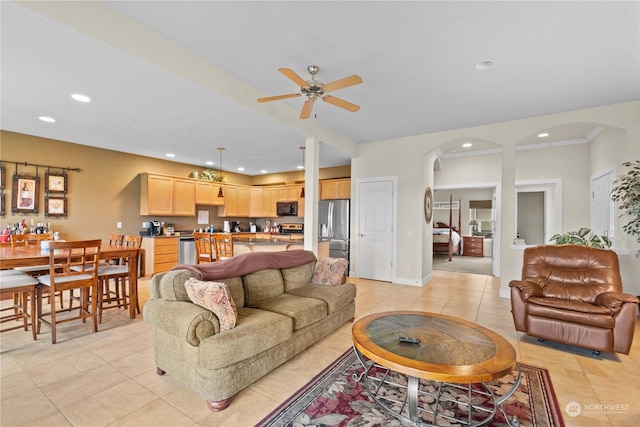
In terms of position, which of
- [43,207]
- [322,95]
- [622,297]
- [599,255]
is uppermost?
[322,95]

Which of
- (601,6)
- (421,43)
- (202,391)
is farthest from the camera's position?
(421,43)

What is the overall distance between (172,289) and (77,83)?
8.23 ft

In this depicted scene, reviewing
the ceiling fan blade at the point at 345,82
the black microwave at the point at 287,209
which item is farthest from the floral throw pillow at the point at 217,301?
the black microwave at the point at 287,209

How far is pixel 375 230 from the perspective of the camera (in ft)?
20.0

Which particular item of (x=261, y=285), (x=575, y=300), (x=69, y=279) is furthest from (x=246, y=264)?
(x=575, y=300)

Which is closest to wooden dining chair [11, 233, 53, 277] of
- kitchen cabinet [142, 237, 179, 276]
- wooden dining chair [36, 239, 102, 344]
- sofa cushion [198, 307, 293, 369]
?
wooden dining chair [36, 239, 102, 344]

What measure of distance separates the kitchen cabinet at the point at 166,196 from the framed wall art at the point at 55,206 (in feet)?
4.39

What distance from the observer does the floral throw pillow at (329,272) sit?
11.7ft

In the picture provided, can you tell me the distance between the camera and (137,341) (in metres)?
2.99

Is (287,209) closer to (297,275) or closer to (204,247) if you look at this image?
(204,247)

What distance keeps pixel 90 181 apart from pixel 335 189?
5.12 meters

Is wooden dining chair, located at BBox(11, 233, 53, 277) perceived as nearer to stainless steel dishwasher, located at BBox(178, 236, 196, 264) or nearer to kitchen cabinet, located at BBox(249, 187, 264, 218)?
stainless steel dishwasher, located at BBox(178, 236, 196, 264)

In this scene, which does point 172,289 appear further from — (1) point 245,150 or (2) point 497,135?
(2) point 497,135

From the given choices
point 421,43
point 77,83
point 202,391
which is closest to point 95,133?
point 77,83
